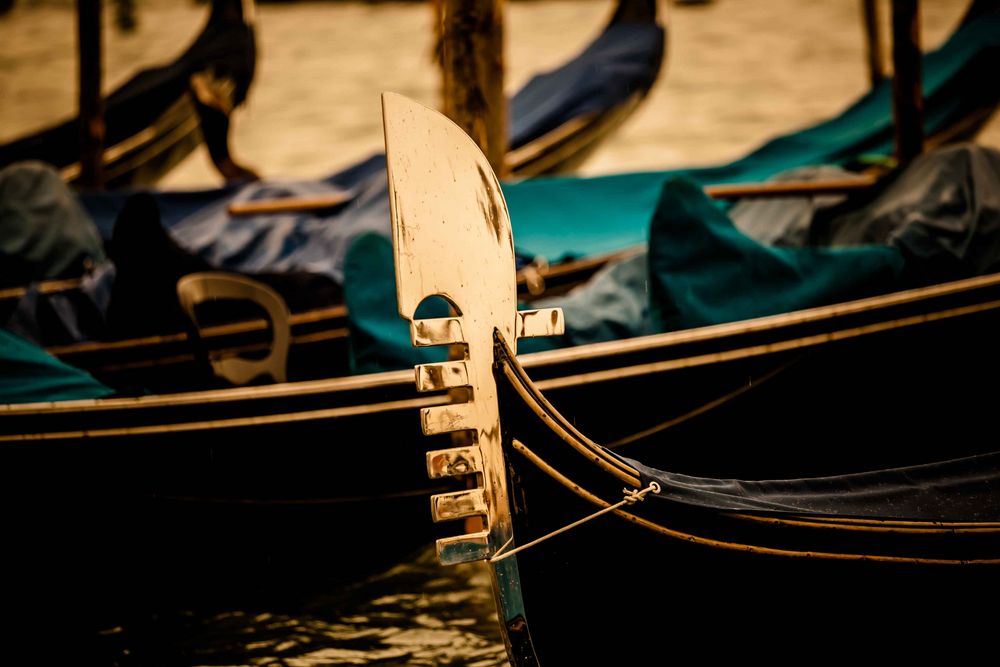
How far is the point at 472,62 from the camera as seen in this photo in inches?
131

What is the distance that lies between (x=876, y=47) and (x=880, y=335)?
4271mm

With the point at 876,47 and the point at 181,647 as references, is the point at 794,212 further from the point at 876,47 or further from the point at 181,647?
the point at 876,47

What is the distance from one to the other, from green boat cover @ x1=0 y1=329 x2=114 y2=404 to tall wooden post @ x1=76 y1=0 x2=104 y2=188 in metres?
3.22

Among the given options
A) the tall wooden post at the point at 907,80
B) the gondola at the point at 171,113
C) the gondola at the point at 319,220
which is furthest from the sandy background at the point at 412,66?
the tall wooden post at the point at 907,80

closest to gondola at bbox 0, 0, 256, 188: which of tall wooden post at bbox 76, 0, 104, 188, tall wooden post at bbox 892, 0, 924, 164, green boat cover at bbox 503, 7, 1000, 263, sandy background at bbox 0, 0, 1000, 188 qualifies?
tall wooden post at bbox 76, 0, 104, 188

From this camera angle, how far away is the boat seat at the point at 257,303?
9.59ft

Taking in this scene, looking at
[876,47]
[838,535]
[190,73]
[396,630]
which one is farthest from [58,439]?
[876,47]

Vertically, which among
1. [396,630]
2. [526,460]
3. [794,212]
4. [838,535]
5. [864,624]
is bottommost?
[396,630]

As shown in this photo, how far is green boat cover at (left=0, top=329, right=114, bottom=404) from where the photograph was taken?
2699 mm

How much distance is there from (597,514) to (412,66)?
1520cm

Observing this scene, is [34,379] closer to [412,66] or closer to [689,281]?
[689,281]

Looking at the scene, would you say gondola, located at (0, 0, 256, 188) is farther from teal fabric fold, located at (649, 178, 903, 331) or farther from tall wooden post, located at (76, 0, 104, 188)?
teal fabric fold, located at (649, 178, 903, 331)

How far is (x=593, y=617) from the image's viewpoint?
1.77 m

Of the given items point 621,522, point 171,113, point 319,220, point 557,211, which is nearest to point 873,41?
point 557,211
